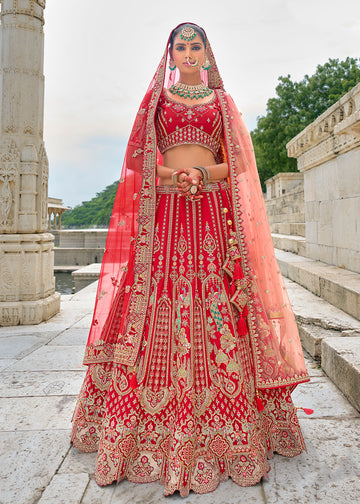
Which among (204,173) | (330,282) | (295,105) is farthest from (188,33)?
(295,105)

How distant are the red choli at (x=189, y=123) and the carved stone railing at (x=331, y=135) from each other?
1.97m

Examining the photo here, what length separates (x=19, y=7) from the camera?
4.39 meters

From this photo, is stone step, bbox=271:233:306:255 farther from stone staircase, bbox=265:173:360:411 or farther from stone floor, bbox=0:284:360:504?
stone floor, bbox=0:284:360:504

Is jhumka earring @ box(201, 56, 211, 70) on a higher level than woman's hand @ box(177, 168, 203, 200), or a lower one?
higher

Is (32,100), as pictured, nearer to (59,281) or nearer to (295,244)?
(295,244)

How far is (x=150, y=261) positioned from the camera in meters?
1.69

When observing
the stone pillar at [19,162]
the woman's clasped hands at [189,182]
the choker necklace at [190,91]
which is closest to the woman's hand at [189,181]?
the woman's clasped hands at [189,182]

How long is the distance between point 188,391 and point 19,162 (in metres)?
4.03

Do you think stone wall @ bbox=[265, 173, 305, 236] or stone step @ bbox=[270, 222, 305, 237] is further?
stone wall @ bbox=[265, 173, 305, 236]

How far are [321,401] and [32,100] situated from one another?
15.5 feet

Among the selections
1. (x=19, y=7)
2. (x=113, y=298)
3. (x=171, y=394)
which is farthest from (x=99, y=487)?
(x=19, y=7)

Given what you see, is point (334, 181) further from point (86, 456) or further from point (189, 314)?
point (86, 456)

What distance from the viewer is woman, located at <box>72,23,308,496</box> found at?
1.46 metres

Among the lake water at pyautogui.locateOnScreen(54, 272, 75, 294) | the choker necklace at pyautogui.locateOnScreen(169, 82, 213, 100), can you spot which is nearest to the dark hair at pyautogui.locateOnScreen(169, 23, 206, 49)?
the choker necklace at pyautogui.locateOnScreen(169, 82, 213, 100)
